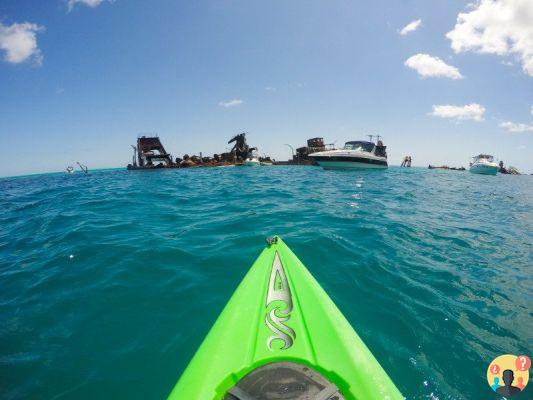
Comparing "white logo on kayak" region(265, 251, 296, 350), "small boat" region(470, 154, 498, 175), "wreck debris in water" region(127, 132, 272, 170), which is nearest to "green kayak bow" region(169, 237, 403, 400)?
"white logo on kayak" region(265, 251, 296, 350)

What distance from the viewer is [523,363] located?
2.50 meters

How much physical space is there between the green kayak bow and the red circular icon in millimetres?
1857

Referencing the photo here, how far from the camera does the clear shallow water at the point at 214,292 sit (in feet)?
7.82

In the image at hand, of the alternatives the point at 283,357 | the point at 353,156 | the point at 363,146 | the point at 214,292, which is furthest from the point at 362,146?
the point at 283,357

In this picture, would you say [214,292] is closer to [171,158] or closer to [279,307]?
[279,307]

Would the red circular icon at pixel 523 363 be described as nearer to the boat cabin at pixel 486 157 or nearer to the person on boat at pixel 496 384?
the person on boat at pixel 496 384

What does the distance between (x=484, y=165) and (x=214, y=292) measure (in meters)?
48.4

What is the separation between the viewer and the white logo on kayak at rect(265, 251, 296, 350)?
209cm

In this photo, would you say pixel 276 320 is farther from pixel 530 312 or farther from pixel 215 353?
pixel 530 312

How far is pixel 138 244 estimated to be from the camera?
5.25 meters

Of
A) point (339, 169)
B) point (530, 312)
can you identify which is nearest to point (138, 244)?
point (530, 312)

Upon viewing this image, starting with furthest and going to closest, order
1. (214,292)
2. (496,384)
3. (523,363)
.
Result: (214,292)
(523,363)
(496,384)

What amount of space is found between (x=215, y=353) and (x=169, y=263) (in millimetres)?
2814

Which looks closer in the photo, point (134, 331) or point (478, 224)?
point (134, 331)
